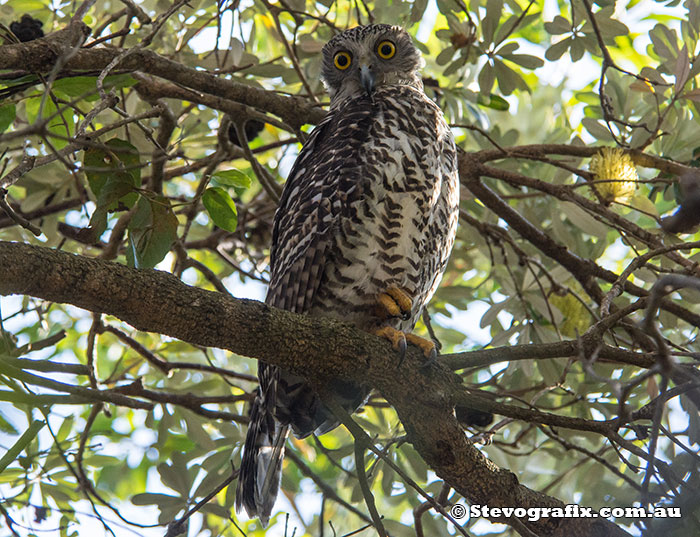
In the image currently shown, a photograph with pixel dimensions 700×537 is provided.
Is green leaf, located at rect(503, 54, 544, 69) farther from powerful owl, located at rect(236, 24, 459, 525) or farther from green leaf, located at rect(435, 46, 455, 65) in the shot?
powerful owl, located at rect(236, 24, 459, 525)

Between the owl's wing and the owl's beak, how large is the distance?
0.97 feet

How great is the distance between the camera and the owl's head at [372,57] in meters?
4.01

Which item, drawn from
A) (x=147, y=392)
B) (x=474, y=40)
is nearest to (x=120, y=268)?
(x=147, y=392)

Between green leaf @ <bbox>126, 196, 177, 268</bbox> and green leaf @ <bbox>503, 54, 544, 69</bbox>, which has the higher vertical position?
green leaf @ <bbox>503, 54, 544, 69</bbox>

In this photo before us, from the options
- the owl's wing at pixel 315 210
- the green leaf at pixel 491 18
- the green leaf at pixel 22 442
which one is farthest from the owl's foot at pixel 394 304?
the green leaf at pixel 491 18

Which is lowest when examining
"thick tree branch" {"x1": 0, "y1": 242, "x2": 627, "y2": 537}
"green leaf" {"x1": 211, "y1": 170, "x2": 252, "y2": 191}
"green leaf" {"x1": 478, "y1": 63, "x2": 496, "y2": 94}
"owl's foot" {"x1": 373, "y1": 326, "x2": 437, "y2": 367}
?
"thick tree branch" {"x1": 0, "y1": 242, "x2": 627, "y2": 537}

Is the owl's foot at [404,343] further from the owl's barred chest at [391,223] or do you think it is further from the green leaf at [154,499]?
the green leaf at [154,499]

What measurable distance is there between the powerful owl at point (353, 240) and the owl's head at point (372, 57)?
0.58m

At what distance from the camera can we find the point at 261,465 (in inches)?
127

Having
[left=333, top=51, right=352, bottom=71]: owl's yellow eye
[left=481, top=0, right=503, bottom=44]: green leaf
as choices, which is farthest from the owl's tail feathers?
→ [left=481, top=0, right=503, bottom=44]: green leaf

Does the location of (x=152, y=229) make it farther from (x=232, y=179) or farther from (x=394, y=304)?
(x=394, y=304)

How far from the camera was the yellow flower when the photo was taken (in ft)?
10.9

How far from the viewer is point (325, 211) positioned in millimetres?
3086

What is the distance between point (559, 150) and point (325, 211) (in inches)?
61.0
